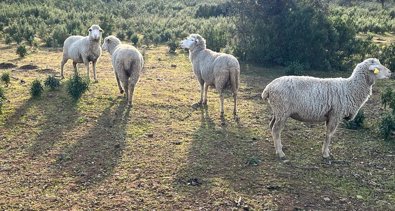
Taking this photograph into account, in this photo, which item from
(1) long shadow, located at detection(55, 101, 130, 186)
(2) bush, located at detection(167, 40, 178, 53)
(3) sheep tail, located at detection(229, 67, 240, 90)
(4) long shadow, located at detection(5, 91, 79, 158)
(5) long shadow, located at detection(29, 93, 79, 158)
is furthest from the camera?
(2) bush, located at detection(167, 40, 178, 53)

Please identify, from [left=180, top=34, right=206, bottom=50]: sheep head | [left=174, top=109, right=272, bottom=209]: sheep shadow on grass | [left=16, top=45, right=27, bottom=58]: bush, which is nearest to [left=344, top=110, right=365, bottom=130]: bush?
[left=174, top=109, right=272, bottom=209]: sheep shadow on grass

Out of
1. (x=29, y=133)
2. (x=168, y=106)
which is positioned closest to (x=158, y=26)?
(x=168, y=106)

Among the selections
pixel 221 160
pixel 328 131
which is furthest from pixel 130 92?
pixel 328 131

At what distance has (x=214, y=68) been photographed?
9.58 m

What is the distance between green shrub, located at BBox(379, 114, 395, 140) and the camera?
8.36 metres

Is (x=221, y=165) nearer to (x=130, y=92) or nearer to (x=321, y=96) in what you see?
(x=321, y=96)

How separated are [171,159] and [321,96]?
3048mm

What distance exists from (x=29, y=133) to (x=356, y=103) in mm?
6728

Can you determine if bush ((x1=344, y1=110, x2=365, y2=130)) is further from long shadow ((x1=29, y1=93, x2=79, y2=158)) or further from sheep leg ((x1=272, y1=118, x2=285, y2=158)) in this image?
long shadow ((x1=29, y1=93, x2=79, y2=158))

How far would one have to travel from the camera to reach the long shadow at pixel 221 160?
262 inches

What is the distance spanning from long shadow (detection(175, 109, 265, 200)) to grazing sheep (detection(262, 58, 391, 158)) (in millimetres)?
820

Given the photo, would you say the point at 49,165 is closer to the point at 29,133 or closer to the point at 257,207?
the point at 29,133

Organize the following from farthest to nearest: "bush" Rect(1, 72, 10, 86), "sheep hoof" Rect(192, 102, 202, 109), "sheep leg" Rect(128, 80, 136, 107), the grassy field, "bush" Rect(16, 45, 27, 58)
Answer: "bush" Rect(16, 45, 27, 58) → "bush" Rect(1, 72, 10, 86) → "sheep hoof" Rect(192, 102, 202, 109) → "sheep leg" Rect(128, 80, 136, 107) → the grassy field

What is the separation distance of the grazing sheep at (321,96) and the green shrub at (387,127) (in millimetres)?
1319
